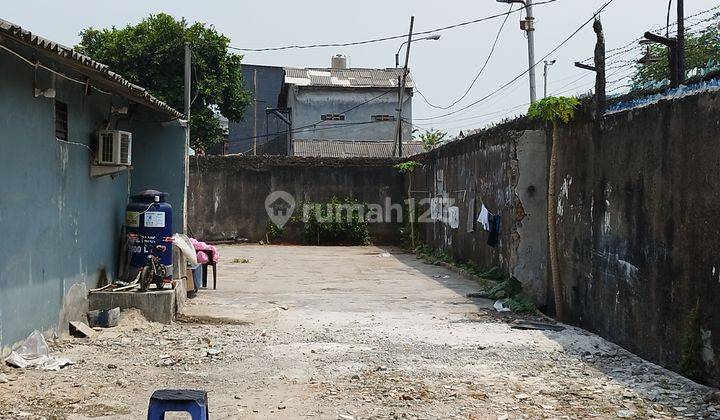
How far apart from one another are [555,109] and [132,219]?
5.37 metres

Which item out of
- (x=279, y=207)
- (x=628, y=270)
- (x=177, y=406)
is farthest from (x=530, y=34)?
(x=177, y=406)

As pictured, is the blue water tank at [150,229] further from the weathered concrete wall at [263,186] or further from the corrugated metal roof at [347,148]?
the corrugated metal roof at [347,148]

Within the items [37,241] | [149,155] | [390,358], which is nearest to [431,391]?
[390,358]

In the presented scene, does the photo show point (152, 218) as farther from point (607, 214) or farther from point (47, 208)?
point (607, 214)

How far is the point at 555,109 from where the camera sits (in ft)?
29.6

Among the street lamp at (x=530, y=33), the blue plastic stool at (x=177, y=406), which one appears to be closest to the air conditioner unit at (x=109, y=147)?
the blue plastic stool at (x=177, y=406)

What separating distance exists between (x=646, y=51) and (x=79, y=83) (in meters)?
6.74

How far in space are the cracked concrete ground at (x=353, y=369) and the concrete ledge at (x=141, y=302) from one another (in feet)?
0.56

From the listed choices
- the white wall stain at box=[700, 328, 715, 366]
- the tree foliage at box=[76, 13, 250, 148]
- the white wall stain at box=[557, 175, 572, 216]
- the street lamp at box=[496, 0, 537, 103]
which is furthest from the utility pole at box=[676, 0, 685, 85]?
the tree foliage at box=[76, 13, 250, 148]

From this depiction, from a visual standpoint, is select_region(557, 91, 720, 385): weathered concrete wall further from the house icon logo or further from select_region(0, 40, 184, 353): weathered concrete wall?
the house icon logo

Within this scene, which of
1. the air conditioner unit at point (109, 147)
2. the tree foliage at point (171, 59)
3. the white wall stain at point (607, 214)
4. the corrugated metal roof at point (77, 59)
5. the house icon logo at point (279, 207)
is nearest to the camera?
the corrugated metal roof at point (77, 59)

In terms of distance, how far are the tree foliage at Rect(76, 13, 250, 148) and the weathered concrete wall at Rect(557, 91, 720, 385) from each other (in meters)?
19.4

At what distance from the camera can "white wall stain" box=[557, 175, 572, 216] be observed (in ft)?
29.7

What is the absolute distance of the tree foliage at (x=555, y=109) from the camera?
880 centimetres
